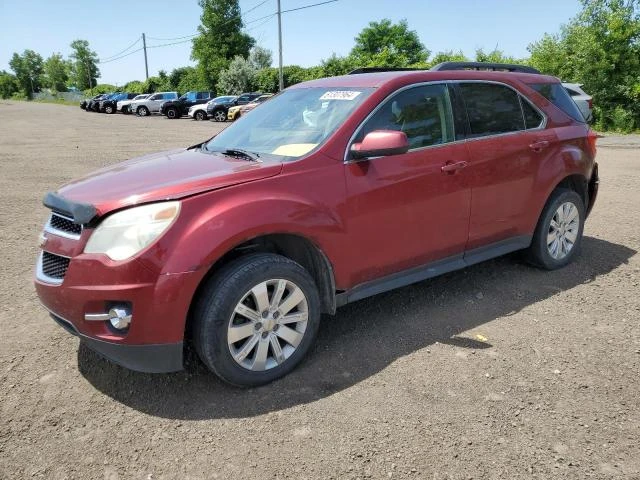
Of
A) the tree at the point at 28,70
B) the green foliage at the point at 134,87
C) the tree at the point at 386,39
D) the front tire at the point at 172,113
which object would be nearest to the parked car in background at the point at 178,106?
the front tire at the point at 172,113

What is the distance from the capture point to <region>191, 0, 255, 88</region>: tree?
204 ft

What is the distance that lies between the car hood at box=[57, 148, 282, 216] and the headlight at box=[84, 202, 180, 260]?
5 centimetres

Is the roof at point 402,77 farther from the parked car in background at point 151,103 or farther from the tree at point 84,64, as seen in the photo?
the tree at point 84,64

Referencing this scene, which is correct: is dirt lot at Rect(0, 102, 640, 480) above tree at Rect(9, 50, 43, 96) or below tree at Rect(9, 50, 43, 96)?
below

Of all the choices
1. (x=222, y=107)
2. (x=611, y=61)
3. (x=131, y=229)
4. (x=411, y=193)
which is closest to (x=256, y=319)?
(x=131, y=229)

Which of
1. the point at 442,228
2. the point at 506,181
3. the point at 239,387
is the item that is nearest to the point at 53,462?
the point at 239,387

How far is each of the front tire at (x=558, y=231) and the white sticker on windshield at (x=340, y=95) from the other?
2167 mm

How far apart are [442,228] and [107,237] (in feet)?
7.47

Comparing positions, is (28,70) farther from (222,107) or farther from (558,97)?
(558,97)

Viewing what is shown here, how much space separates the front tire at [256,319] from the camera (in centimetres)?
282

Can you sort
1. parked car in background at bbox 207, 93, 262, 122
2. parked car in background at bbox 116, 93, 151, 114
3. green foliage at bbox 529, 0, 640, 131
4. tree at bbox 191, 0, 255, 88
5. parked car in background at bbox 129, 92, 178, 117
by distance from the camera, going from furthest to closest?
tree at bbox 191, 0, 255, 88
parked car in background at bbox 116, 93, 151, 114
parked car in background at bbox 129, 92, 178, 117
parked car in background at bbox 207, 93, 262, 122
green foliage at bbox 529, 0, 640, 131

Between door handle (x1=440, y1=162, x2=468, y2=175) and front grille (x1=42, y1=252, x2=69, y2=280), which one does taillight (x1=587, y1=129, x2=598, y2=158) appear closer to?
door handle (x1=440, y1=162, x2=468, y2=175)

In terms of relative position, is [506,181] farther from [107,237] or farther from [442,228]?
[107,237]

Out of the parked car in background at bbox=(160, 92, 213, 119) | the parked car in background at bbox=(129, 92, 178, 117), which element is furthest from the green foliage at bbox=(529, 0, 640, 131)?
the parked car in background at bbox=(129, 92, 178, 117)
